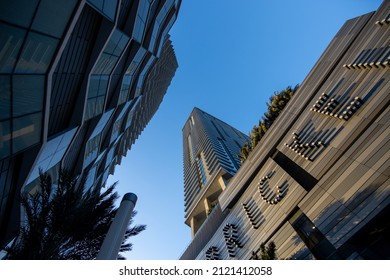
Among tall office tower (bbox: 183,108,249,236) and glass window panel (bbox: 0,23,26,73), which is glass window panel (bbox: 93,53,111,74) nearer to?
glass window panel (bbox: 0,23,26,73)

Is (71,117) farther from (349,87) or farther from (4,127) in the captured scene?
(349,87)

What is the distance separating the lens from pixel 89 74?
40.0 feet

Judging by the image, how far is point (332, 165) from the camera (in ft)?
57.0

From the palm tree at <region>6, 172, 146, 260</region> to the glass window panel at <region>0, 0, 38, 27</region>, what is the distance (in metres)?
4.94

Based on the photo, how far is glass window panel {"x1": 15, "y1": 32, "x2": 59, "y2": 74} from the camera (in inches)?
280

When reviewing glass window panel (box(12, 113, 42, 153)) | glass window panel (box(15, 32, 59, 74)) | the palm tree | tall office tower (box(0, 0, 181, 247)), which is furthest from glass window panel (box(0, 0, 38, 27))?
the palm tree

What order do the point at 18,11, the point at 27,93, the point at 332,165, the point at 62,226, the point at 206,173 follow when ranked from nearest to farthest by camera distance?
the point at 18,11
the point at 62,226
the point at 27,93
the point at 332,165
the point at 206,173

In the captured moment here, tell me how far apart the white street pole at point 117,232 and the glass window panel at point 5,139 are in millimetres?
5248

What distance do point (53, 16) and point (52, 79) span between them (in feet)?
9.05

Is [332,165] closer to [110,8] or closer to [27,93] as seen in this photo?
[110,8]

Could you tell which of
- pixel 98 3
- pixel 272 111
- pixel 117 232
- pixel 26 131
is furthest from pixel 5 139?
pixel 272 111
